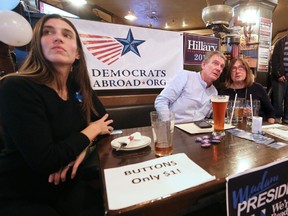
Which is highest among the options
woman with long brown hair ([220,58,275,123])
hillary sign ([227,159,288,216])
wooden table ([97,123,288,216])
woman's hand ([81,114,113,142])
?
woman with long brown hair ([220,58,275,123])

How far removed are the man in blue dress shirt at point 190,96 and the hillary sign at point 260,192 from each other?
39.4 inches

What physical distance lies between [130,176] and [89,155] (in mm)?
455

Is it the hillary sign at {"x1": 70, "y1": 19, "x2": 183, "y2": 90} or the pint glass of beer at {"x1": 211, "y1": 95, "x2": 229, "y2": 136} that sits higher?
the hillary sign at {"x1": 70, "y1": 19, "x2": 183, "y2": 90}

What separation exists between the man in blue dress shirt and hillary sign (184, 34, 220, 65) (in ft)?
1.89

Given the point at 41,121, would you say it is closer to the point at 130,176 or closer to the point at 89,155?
the point at 89,155

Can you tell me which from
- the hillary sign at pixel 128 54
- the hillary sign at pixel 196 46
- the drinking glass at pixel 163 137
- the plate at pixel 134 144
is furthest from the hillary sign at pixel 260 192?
the hillary sign at pixel 196 46

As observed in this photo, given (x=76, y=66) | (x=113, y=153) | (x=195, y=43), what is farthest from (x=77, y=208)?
(x=195, y=43)

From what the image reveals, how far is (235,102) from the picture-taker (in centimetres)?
128

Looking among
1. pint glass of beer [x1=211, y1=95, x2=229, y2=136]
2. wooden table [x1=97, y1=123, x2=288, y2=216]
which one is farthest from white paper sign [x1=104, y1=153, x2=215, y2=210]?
pint glass of beer [x1=211, y1=95, x2=229, y2=136]

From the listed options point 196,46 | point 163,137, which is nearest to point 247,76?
point 196,46

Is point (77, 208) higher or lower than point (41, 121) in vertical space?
lower

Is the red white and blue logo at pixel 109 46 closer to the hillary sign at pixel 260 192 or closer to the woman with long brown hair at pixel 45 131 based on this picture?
the woman with long brown hair at pixel 45 131

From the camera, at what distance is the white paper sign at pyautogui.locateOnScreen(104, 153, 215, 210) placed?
522 mm

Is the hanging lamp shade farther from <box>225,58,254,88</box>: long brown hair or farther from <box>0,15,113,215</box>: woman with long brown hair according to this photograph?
<box>0,15,113,215</box>: woman with long brown hair
